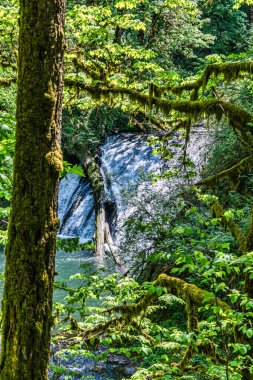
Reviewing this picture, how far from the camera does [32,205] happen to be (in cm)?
212

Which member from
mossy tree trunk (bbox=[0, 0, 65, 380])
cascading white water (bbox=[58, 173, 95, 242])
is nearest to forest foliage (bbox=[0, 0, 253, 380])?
mossy tree trunk (bbox=[0, 0, 65, 380])

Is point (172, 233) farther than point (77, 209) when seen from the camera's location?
No

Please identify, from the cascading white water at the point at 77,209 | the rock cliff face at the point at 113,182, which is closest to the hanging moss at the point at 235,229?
the rock cliff face at the point at 113,182

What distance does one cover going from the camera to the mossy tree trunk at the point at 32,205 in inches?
82.7

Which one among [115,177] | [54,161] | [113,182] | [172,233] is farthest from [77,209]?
[54,161]

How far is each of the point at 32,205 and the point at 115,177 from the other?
1222cm

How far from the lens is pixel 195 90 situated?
5004 millimetres

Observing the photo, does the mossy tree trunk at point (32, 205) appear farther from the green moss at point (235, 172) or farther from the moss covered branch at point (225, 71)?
the green moss at point (235, 172)

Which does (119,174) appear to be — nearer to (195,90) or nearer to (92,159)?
(92,159)

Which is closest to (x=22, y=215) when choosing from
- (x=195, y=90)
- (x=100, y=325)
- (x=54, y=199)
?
(x=54, y=199)

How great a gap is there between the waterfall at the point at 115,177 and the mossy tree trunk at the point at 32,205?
26.7ft

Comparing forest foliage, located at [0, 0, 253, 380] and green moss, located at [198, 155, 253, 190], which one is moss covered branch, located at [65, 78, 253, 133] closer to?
forest foliage, located at [0, 0, 253, 380]

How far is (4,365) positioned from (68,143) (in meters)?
15.0

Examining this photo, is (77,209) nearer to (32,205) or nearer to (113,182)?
(113,182)
